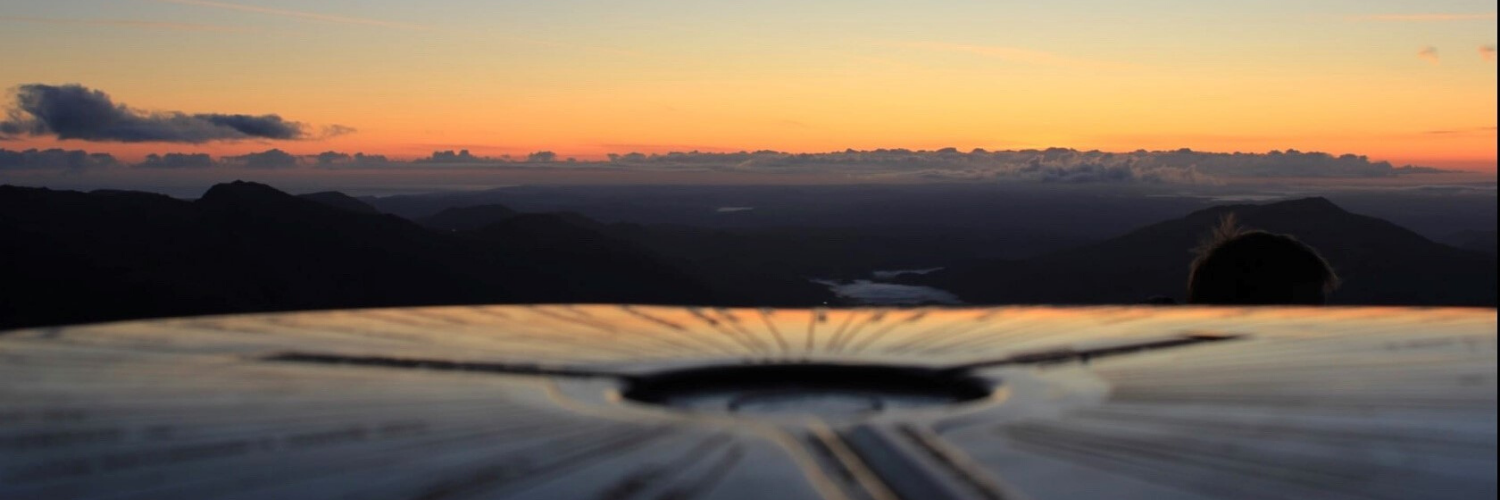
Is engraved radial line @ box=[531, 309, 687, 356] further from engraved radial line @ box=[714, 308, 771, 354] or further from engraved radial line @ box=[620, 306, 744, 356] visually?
engraved radial line @ box=[714, 308, 771, 354]

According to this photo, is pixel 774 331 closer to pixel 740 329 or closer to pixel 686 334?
pixel 740 329

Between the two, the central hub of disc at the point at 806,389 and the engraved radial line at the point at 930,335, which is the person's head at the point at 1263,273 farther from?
the central hub of disc at the point at 806,389

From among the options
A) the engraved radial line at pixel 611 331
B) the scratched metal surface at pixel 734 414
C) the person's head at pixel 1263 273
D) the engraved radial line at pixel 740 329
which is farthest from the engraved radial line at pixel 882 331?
the person's head at pixel 1263 273

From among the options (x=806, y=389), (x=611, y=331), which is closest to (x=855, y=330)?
(x=611, y=331)

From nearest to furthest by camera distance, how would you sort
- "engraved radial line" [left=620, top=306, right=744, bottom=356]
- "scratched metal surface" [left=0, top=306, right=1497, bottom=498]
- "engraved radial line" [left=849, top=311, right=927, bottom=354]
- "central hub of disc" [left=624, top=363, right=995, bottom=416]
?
"scratched metal surface" [left=0, top=306, right=1497, bottom=498]
"central hub of disc" [left=624, top=363, right=995, bottom=416]
"engraved radial line" [left=620, top=306, right=744, bottom=356]
"engraved radial line" [left=849, top=311, right=927, bottom=354]

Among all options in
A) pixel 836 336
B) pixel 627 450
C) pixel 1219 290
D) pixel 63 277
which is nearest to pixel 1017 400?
pixel 627 450

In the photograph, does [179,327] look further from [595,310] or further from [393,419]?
[393,419]

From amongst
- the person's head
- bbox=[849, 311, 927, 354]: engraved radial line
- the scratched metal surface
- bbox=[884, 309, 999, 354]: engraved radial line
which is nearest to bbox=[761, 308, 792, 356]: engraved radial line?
the scratched metal surface
